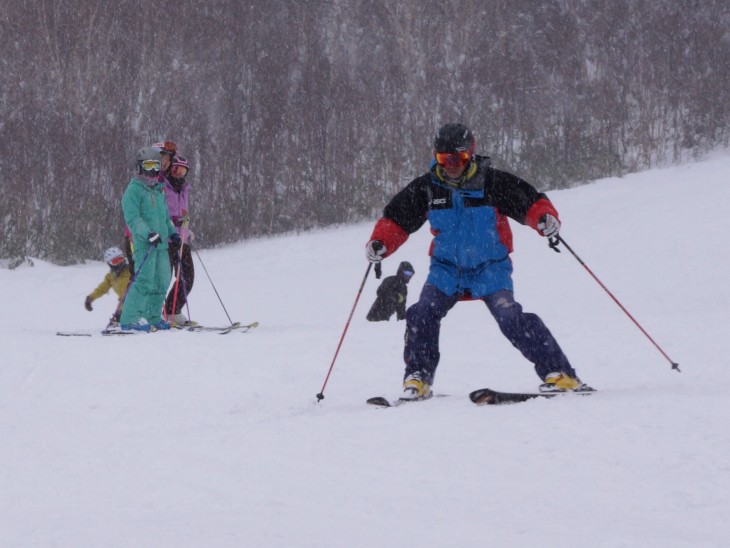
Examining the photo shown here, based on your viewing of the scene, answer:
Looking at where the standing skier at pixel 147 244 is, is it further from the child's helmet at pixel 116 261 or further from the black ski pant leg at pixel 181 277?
the child's helmet at pixel 116 261

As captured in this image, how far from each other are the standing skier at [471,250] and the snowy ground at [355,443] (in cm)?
32

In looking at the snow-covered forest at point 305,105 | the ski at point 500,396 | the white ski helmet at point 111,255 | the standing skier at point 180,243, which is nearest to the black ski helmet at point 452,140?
the ski at point 500,396

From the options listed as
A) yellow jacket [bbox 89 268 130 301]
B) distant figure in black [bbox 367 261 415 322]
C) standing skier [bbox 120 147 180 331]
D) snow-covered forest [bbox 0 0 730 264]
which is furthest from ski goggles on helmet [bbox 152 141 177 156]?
snow-covered forest [bbox 0 0 730 264]

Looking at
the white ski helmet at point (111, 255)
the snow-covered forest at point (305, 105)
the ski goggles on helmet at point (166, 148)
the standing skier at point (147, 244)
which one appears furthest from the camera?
the snow-covered forest at point (305, 105)

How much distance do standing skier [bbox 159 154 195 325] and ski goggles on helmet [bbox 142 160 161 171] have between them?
1.07 feet

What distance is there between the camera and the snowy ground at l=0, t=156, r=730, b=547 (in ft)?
8.04

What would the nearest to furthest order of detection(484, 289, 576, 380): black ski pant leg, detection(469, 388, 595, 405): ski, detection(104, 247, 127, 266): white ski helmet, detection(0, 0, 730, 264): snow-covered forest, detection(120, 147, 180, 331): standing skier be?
detection(469, 388, 595, 405): ski
detection(484, 289, 576, 380): black ski pant leg
detection(120, 147, 180, 331): standing skier
detection(104, 247, 127, 266): white ski helmet
detection(0, 0, 730, 264): snow-covered forest

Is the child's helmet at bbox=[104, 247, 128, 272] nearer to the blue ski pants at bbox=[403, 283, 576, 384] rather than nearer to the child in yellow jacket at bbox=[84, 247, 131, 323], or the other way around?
the child in yellow jacket at bbox=[84, 247, 131, 323]

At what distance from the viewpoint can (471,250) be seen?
426 cm

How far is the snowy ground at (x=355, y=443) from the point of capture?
2.45 metres

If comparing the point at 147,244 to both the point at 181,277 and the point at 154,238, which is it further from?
the point at 181,277

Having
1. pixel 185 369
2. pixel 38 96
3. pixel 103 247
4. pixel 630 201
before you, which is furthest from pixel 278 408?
pixel 38 96

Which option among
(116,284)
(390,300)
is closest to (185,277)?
(116,284)

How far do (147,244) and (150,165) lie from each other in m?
0.65
